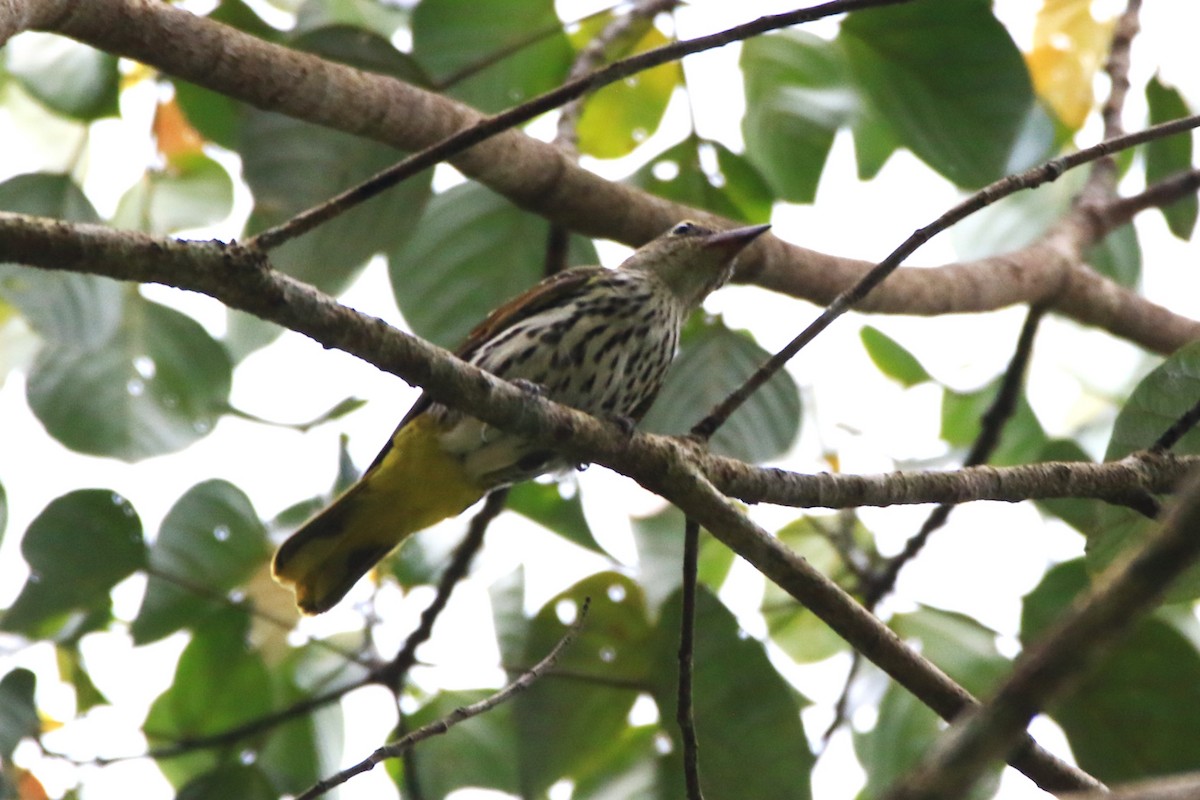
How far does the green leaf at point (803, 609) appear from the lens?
14.3 feet

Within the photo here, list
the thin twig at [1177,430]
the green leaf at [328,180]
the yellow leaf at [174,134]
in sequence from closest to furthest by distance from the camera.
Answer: the thin twig at [1177,430], the green leaf at [328,180], the yellow leaf at [174,134]

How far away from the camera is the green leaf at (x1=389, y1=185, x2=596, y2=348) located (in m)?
4.21

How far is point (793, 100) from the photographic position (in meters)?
4.21

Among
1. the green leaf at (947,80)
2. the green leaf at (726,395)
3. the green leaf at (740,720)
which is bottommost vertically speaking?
the green leaf at (740,720)

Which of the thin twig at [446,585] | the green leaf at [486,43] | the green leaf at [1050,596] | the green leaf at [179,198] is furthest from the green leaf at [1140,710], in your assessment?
the green leaf at [179,198]

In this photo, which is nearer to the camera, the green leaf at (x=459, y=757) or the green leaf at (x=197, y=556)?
the green leaf at (x=197, y=556)

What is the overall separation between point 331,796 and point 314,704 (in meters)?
0.33

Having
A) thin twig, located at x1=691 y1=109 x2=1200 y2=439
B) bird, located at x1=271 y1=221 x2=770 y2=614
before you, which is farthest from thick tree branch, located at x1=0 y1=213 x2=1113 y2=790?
bird, located at x1=271 y1=221 x2=770 y2=614

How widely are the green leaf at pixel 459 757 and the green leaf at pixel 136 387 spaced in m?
1.13

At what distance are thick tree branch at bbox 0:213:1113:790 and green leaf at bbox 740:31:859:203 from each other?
74.2 inches

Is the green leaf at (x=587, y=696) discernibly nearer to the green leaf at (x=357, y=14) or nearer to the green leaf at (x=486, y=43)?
the green leaf at (x=486, y=43)

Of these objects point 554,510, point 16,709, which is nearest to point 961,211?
point 554,510

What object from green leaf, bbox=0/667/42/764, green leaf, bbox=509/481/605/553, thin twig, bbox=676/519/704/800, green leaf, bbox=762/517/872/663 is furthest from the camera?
green leaf, bbox=762/517/872/663

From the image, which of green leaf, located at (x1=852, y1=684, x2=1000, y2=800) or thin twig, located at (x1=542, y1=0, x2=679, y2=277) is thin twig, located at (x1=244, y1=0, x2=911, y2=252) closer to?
thin twig, located at (x1=542, y1=0, x2=679, y2=277)
